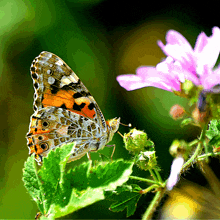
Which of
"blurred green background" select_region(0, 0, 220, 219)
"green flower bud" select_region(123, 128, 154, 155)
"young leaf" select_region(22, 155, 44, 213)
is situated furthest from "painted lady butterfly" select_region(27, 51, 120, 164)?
"blurred green background" select_region(0, 0, 220, 219)


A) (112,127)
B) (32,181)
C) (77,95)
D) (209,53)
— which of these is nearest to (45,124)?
(77,95)

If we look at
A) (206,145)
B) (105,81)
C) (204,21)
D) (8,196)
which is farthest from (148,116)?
(206,145)

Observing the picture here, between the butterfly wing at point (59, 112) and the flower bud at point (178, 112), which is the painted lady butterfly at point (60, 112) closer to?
the butterfly wing at point (59, 112)

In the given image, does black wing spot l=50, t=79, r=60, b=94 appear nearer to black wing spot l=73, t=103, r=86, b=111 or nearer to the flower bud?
black wing spot l=73, t=103, r=86, b=111

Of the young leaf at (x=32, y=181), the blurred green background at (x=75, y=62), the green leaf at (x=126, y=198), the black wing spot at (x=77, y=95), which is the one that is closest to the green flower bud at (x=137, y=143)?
the green leaf at (x=126, y=198)

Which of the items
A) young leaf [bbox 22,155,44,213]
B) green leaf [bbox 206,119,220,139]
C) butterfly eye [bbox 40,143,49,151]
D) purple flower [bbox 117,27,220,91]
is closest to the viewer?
purple flower [bbox 117,27,220,91]

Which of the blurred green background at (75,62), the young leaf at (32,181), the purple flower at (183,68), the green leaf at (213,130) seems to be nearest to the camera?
the purple flower at (183,68)

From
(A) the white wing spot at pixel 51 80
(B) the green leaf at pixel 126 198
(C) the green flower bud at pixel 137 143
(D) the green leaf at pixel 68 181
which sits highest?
(A) the white wing spot at pixel 51 80
